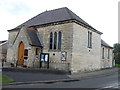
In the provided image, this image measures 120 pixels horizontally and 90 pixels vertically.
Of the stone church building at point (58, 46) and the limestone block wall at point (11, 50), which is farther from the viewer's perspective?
the limestone block wall at point (11, 50)

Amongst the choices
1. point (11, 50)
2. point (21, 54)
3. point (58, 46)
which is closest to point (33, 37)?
point (21, 54)

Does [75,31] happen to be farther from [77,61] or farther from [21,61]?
[21,61]

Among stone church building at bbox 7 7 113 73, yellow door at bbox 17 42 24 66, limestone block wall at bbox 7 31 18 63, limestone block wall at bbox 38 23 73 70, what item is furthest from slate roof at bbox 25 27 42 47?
limestone block wall at bbox 7 31 18 63

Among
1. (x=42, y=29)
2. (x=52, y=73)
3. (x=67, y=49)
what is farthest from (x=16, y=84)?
(x=42, y=29)

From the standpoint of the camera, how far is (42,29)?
23703 mm

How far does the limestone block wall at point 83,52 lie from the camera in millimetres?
20328

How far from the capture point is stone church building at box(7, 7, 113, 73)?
798 inches

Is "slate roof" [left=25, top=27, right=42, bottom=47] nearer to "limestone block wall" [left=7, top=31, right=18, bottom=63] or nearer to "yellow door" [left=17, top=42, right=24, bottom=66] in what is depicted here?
"yellow door" [left=17, top=42, right=24, bottom=66]

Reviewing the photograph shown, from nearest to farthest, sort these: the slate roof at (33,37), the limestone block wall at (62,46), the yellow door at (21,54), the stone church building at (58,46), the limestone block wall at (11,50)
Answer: the limestone block wall at (62,46) < the stone church building at (58,46) < the slate roof at (33,37) < the yellow door at (21,54) < the limestone block wall at (11,50)

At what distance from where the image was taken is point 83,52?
22344 millimetres

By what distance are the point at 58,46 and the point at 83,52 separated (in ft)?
12.8

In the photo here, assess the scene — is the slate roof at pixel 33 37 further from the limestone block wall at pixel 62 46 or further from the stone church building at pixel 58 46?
the limestone block wall at pixel 62 46

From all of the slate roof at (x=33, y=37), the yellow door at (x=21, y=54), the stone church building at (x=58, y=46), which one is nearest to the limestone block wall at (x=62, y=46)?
the stone church building at (x=58, y=46)

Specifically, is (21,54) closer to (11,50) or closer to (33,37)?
(33,37)
